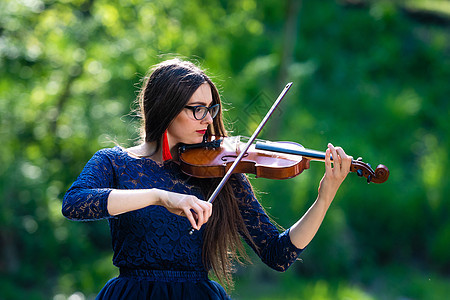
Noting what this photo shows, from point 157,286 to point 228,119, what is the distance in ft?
11.0

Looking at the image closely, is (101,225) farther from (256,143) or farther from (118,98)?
(256,143)

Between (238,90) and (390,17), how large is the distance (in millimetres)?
4056

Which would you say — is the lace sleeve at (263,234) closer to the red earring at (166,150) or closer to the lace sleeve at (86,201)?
the red earring at (166,150)

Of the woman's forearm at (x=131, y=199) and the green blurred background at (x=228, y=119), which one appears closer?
the woman's forearm at (x=131, y=199)

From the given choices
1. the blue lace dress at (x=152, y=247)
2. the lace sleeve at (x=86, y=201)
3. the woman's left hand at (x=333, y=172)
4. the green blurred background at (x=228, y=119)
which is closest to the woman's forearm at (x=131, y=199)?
the lace sleeve at (x=86, y=201)

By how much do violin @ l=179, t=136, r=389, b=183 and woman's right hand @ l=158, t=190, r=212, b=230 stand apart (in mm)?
404

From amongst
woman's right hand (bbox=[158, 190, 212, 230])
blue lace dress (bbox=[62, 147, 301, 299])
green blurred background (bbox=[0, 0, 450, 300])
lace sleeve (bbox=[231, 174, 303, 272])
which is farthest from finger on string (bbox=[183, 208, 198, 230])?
green blurred background (bbox=[0, 0, 450, 300])

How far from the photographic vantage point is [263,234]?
204 centimetres

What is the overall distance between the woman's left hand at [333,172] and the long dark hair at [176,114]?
31 centimetres

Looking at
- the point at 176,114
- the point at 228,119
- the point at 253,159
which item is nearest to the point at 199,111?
the point at 176,114

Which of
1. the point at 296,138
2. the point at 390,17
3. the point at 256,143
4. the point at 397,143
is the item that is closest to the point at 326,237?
the point at 296,138

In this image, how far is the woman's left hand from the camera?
6.22 feet

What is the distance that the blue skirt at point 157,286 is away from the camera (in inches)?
74.8

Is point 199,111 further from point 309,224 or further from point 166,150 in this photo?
point 309,224
